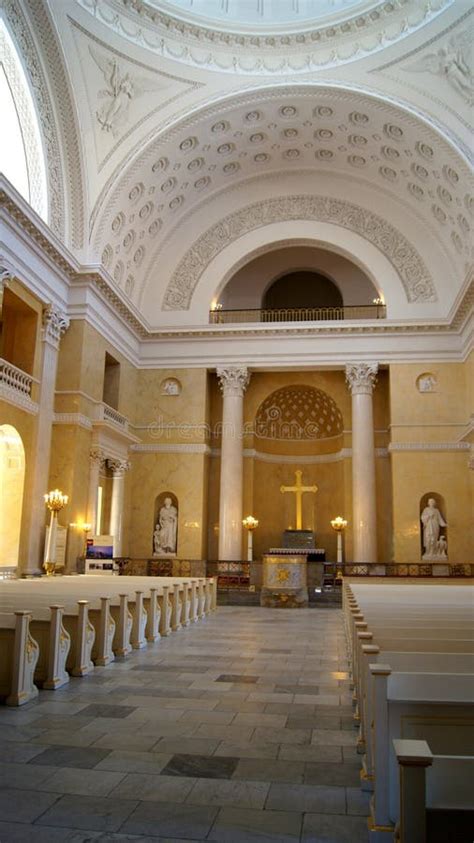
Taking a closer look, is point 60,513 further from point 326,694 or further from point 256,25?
point 256,25

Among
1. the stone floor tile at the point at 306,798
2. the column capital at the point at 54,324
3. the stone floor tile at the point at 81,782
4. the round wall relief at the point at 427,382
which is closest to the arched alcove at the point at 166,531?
the column capital at the point at 54,324

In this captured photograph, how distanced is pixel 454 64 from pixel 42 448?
15.0 metres

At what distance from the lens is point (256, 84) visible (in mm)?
20188

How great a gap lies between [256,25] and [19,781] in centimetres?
2045

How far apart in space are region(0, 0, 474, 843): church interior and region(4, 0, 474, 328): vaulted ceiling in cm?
8

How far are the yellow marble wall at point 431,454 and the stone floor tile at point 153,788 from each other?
1921 centimetres

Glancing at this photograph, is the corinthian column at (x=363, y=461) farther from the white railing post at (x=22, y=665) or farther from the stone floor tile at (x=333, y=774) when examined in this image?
the stone floor tile at (x=333, y=774)

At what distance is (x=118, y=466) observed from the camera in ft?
74.3

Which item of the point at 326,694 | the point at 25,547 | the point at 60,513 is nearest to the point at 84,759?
the point at 326,694

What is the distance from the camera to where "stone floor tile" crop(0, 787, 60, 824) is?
3572 mm

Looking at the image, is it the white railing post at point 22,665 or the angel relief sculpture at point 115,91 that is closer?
the white railing post at point 22,665

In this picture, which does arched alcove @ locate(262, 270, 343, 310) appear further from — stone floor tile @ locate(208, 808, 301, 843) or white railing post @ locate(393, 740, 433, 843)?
white railing post @ locate(393, 740, 433, 843)

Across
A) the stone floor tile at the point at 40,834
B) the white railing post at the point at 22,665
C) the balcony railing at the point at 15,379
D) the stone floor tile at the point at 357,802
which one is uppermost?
the balcony railing at the point at 15,379

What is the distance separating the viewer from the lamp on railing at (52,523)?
16.8 meters
